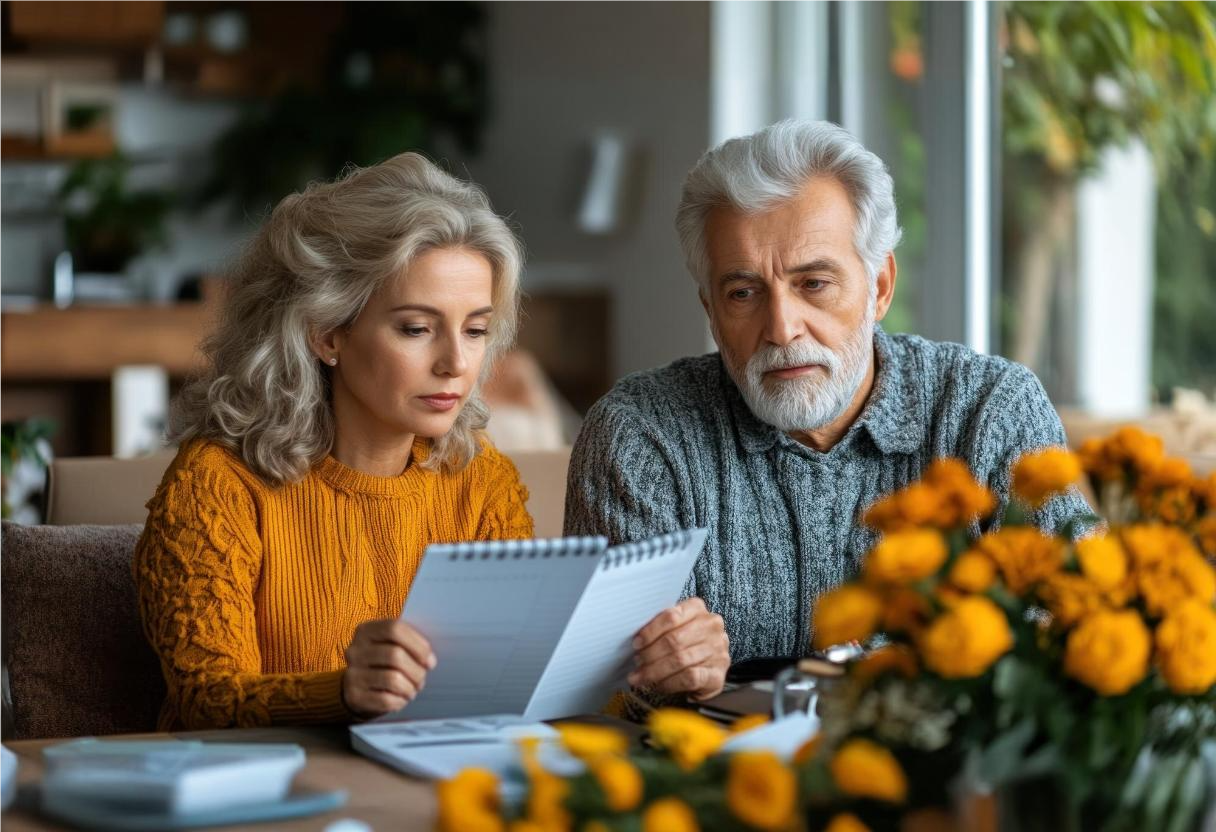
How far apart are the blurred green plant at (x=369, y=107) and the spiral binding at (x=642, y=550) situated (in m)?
4.63

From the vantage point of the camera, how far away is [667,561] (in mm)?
1267

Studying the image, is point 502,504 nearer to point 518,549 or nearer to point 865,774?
point 518,549

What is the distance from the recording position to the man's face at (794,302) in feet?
5.71

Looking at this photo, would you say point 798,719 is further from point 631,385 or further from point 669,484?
point 631,385

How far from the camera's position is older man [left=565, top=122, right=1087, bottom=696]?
1.75 m

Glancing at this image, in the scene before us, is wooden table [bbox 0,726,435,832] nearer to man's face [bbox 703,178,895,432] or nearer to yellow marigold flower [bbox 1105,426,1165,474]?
yellow marigold flower [bbox 1105,426,1165,474]

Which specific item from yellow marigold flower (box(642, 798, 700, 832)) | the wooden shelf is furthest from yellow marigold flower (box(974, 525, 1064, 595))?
the wooden shelf

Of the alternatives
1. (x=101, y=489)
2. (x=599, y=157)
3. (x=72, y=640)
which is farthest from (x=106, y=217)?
(x=72, y=640)

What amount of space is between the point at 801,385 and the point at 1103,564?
90 centimetres

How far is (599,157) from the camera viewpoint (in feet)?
17.5

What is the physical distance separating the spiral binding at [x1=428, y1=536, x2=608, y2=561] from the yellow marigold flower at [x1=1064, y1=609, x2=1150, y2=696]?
0.41m

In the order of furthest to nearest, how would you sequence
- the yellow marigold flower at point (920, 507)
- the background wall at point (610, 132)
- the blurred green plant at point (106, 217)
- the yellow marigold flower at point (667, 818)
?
the blurred green plant at point (106, 217) → the background wall at point (610, 132) → the yellow marigold flower at point (920, 507) → the yellow marigold flower at point (667, 818)

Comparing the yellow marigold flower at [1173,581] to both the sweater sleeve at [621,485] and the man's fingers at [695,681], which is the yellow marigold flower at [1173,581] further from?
the sweater sleeve at [621,485]

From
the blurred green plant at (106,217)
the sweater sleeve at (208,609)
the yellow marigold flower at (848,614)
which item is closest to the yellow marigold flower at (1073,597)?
the yellow marigold flower at (848,614)
